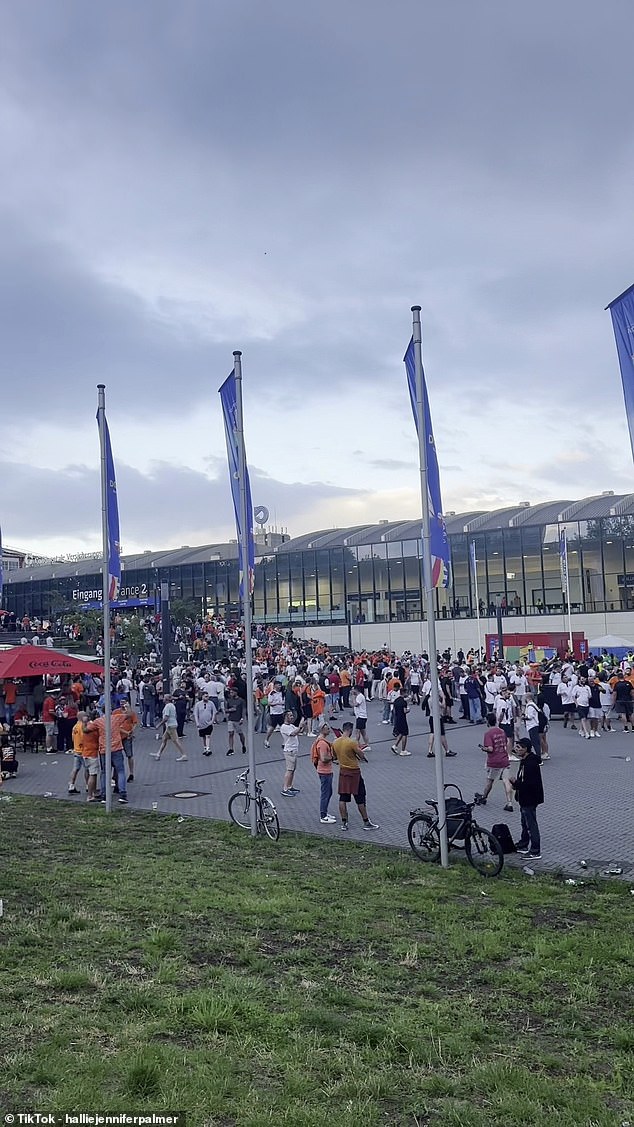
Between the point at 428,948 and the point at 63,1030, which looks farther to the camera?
the point at 428,948

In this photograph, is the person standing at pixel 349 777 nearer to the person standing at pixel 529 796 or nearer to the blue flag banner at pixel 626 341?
the person standing at pixel 529 796

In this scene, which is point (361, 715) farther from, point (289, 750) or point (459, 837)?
point (459, 837)

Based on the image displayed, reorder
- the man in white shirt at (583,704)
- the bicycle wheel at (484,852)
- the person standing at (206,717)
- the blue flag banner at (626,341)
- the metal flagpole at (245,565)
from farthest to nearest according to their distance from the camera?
the man in white shirt at (583,704) < the person standing at (206,717) < the metal flagpole at (245,565) < the bicycle wheel at (484,852) < the blue flag banner at (626,341)

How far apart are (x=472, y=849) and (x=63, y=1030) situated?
23.6 feet

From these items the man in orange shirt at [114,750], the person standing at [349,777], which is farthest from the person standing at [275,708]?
the person standing at [349,777]

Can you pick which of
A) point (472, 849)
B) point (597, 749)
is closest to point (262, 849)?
point (472, 849)

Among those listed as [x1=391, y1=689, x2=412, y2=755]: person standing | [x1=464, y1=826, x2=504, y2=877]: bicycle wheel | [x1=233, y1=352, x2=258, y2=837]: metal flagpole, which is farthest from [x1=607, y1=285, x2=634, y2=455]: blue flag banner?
[x1=391, y1=689, x2=412, y2=755]: person standing

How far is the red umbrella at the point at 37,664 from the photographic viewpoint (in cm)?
2138

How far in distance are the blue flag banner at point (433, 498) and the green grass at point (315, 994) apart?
4003 millimetres

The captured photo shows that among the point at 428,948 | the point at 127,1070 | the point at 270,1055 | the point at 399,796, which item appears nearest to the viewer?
the point at 127,1070

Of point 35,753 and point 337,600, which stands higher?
point 337,600

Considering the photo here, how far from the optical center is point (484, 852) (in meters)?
11.0

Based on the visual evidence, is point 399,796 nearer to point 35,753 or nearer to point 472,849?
point 472,849

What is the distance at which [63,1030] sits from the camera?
584cm
